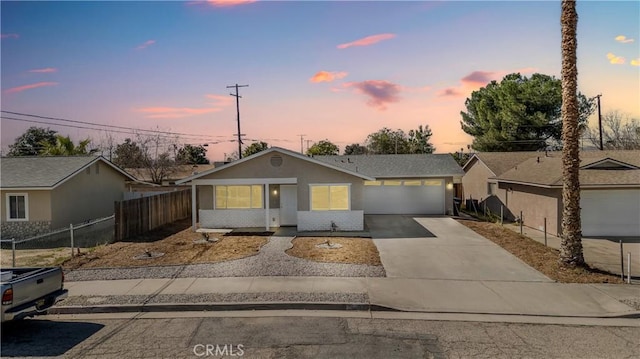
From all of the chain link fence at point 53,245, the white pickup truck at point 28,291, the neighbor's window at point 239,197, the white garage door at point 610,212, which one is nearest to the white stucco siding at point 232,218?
the neighbor's window at point 239,197

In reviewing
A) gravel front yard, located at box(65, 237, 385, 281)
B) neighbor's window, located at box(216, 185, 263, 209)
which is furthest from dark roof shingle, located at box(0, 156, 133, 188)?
gravel front yard, located at box(65, 237, 385, 281)

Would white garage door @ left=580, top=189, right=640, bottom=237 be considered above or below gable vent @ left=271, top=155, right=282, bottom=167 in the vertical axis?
below

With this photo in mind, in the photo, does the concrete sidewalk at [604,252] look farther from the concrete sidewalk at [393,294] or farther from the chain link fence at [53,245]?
the chain link fence at [53,245]

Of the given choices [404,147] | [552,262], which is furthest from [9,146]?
[552,262]

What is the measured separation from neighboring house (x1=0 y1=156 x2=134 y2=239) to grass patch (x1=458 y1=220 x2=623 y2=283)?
20.7m

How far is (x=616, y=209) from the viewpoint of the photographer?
56.1ft

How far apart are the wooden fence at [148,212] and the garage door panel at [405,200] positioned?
11.8 m

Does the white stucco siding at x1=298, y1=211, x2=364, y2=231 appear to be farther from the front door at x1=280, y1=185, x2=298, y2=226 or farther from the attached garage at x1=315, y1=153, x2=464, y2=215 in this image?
the attached garage at x1=315, y1=153, x2=464, y2=215

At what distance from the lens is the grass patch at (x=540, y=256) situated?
10.7 m

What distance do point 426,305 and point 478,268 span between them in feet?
13.2

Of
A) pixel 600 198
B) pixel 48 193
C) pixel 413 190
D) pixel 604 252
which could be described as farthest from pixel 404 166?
pixel 48 193

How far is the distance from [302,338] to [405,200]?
61.2ft

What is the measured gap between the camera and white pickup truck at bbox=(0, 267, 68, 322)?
661 centimetres

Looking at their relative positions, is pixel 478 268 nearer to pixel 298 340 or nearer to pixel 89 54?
pixel 298 340
